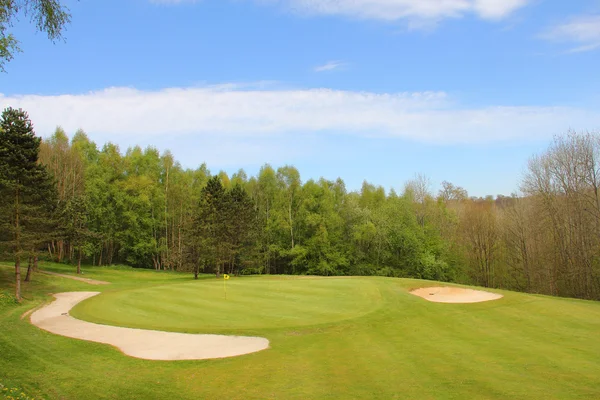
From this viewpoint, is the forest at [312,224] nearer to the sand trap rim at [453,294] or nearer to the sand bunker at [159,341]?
the sand trap rim at [453,294]

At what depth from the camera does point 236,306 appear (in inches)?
765

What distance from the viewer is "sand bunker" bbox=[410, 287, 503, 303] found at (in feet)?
72.0

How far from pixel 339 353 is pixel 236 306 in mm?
9053

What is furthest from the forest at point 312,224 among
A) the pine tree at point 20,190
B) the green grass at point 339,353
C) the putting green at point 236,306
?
the green grass at point 339,353

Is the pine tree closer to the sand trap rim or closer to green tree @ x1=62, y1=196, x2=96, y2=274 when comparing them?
green tree @ x1=62, y1=196, x2=96, y2=274

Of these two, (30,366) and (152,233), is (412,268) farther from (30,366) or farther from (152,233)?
(30,366)

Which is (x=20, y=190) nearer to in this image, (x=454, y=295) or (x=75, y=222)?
(x=75, y=222)

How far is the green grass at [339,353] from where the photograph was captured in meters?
8.81

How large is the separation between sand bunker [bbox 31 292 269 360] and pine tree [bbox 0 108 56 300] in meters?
10.7

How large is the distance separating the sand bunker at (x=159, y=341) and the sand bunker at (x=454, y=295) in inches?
536

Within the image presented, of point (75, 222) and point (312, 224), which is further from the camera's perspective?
Answer: point (312, 224)

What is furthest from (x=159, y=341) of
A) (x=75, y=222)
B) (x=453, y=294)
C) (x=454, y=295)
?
(x=75, y=222)

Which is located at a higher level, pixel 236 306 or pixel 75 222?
pixel 75 222

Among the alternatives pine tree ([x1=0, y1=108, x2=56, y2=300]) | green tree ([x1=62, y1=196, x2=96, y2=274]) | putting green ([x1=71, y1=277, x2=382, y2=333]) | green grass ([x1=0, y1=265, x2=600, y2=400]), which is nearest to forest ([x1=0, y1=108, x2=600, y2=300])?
green tree ([x1=62, y1=196, x2=96, y2=274])
